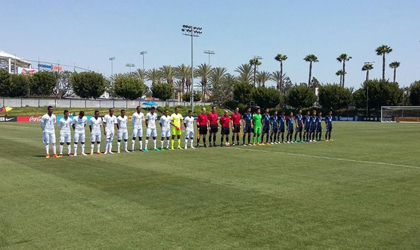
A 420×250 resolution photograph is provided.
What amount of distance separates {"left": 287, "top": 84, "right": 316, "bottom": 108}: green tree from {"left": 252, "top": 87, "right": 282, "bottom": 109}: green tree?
3.07 meters

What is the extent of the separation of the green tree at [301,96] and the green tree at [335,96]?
2528 mm

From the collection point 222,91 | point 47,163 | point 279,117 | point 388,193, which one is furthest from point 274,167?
point 222,91

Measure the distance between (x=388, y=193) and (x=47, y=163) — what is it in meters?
11.6

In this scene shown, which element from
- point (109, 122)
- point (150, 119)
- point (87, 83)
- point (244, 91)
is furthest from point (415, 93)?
point (109, 122)

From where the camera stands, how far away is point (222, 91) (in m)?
112

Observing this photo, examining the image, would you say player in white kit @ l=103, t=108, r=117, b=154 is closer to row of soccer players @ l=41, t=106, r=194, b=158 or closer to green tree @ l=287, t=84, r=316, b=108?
row of soccer players @ l=41, t=106, r=194, b=158

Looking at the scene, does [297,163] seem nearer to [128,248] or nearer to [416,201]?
[416,201]

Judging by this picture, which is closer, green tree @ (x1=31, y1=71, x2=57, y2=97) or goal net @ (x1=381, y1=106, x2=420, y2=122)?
goal net @ (x1=381, y1=106, x2=420, y2=122)

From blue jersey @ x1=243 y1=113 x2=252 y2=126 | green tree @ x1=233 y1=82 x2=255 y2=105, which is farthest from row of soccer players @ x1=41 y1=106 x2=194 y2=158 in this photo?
green tree @ x1=233 y1=82 x2=255 y2=105

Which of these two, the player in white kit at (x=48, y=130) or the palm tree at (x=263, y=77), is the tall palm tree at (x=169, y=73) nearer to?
the palm tree at (x=263, y=77)

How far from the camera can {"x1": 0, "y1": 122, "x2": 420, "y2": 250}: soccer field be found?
616 cm

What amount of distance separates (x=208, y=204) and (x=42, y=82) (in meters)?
88.9

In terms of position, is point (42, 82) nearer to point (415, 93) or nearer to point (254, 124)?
point (254, 124)

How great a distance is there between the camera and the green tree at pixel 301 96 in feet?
274
